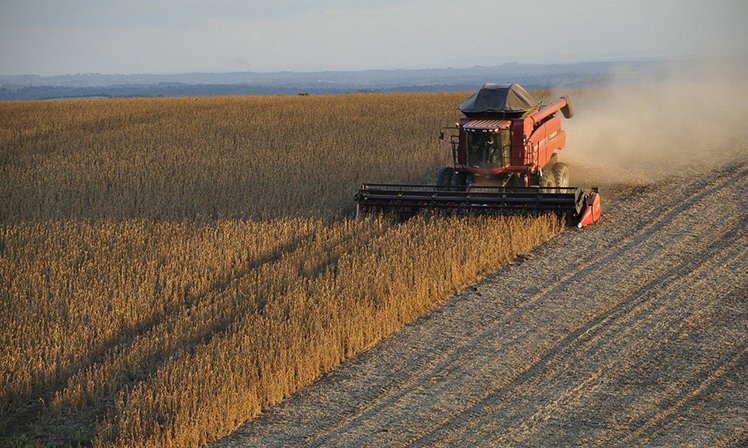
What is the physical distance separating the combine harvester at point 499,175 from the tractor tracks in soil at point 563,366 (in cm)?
120

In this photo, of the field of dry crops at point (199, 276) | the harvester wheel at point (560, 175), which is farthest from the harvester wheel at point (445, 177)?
the harvester wheel at point (560, 175)

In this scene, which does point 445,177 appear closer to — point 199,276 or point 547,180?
point 547,180

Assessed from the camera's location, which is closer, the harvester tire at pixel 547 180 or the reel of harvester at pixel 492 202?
the reel of harvester at pixel 492 202

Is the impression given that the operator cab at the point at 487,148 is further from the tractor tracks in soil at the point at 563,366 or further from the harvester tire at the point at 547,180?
the tractor tracks in soil at the point at 563,366

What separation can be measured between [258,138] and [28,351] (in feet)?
50.6

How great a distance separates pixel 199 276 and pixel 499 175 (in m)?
5.67

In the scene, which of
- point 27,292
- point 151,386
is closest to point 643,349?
point 151,386

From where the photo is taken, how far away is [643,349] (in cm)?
804

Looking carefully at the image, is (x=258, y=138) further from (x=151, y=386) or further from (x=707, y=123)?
(x=151, y=386)

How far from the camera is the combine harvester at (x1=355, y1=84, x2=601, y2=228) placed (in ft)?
40.7

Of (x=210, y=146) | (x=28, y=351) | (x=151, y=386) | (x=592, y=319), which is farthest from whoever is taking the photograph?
(x=210, y=146)

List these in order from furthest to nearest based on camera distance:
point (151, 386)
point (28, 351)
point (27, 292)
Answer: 1. point (27, 292)
2. point (28, 351)
3. point (151, 386)

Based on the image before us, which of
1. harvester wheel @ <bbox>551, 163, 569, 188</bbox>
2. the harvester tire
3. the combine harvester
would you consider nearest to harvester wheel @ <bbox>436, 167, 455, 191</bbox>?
Answer: the combine harvester

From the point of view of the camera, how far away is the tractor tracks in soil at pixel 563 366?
6.59 meters
